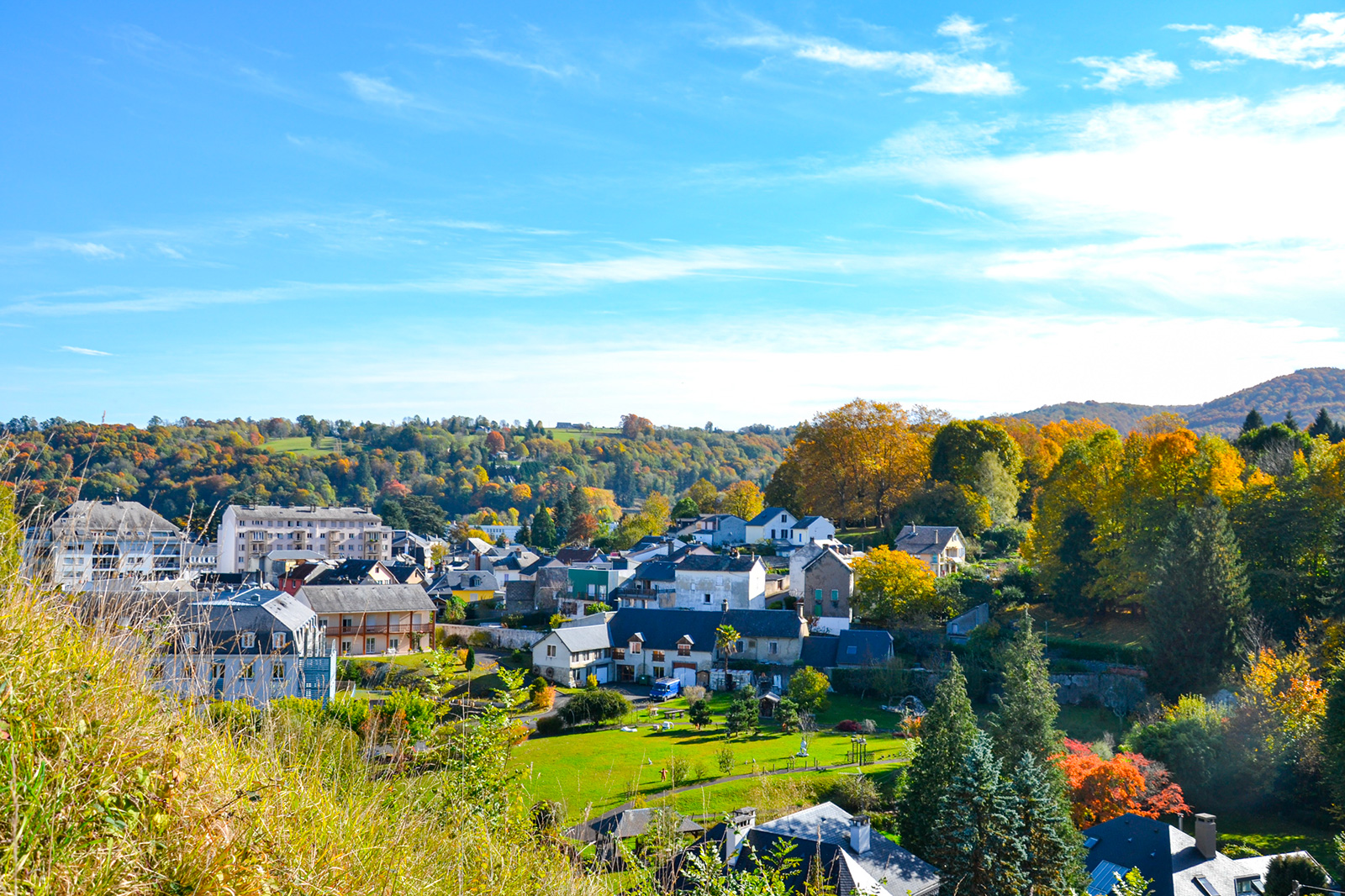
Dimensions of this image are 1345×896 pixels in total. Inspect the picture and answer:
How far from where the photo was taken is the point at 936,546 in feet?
143

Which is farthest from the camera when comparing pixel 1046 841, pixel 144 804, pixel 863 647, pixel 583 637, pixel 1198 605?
pixel 583 637

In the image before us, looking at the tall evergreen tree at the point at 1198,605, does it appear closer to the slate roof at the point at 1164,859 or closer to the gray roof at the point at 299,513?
the slate roof at the point at 1164,859

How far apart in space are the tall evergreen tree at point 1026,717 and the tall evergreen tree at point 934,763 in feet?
5.97

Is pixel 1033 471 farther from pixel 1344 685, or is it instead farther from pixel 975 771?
pixel 975 771

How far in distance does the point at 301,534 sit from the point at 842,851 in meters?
60.5

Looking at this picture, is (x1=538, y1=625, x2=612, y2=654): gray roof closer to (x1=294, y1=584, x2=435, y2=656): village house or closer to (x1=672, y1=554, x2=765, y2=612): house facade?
(x1=672, y1=554, x2=765, y2=612): house facade

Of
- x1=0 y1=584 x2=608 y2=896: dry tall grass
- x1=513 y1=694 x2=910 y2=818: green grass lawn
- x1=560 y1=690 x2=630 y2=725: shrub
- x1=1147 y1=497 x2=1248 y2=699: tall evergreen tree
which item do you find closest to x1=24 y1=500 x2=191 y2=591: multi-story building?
x1=0 y1=584 x2=608 y2=896: dry tall grass

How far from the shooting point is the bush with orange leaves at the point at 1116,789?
20906 millimetres

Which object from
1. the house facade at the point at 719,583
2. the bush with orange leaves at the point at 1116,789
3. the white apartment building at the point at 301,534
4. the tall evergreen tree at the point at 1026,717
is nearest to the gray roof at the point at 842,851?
the tall evergreen tree at the point at 1026,717

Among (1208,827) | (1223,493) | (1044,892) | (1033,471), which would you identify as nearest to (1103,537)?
(1223,493)

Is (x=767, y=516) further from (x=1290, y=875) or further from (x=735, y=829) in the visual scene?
(x=735, y=829)

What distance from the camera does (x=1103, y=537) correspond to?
32906 millimetres

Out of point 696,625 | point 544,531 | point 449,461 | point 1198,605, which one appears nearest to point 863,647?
point 696,625

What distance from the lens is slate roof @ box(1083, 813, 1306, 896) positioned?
16062mm
